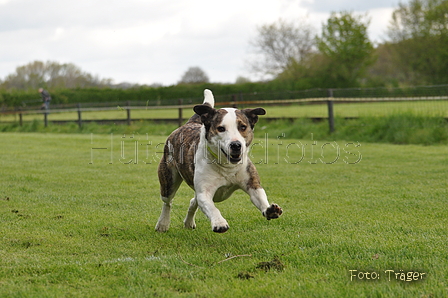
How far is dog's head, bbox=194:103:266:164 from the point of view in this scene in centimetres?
459

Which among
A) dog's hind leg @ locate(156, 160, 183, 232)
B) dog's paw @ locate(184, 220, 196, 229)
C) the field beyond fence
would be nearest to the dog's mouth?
dog's hind leg @ locate(156, 160, 183, 232)

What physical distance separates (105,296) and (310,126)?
15.3 meters

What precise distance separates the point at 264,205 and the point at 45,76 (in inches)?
A: 2395

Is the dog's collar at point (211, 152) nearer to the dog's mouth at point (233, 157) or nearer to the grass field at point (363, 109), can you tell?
the dog's mouth at point (233, 157)

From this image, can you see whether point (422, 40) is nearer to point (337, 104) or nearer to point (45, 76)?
point (337, 104)

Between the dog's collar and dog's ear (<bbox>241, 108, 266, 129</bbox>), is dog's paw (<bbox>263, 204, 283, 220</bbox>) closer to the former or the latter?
the dog's collar

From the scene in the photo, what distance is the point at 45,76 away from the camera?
60969 mm

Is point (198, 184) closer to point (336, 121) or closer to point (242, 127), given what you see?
point (242, 127)

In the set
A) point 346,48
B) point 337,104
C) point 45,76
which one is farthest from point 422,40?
point 45,76

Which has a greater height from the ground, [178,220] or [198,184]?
[198,184]

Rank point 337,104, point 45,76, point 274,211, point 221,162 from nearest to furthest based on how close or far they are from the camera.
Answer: point 274,211 → point 221,162 → point 337,104 → point 45,76

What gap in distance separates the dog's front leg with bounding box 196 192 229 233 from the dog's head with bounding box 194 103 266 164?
1.32 feet

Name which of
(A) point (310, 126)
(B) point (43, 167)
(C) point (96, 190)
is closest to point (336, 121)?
(A) point (310, 126)

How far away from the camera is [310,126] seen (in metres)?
18.2
